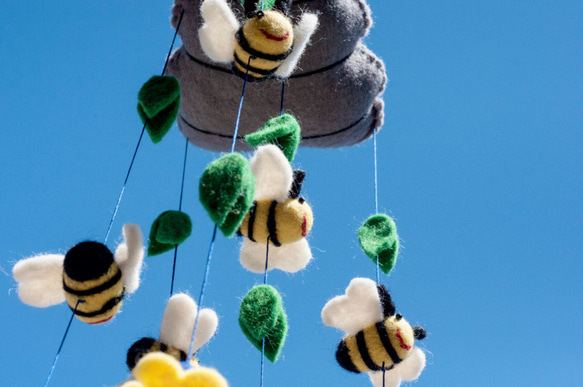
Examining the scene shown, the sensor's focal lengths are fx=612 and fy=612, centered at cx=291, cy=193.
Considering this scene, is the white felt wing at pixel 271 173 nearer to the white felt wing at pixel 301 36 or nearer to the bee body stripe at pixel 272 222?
the bee body stripe at pixel 272 222

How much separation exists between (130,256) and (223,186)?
29 centimetres

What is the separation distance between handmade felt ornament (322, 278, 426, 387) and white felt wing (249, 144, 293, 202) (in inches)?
10.8

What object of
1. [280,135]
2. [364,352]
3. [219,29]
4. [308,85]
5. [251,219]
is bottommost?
[364,352]

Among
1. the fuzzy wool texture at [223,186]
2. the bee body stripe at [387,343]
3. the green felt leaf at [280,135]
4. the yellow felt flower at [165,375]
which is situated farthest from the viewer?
the bee body stripe at [387,343]

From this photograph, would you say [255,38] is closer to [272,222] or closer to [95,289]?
[272,222]

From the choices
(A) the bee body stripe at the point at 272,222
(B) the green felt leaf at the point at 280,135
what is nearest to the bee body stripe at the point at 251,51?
(B) the green felt leaf at the point at 280,135

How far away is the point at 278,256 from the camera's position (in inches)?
45.8

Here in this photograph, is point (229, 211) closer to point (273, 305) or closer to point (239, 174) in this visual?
point (239, 174)

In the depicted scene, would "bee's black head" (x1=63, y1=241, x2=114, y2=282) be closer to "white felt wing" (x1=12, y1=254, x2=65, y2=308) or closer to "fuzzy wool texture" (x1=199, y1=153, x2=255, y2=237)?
"white felt wing" (x1=12, y1=254, x2=65, y2=308)

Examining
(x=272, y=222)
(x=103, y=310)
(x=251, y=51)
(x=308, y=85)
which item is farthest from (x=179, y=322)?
(x=308, y=85)

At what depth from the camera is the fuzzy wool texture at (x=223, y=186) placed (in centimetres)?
77

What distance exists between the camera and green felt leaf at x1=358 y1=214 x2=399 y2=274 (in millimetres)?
1179

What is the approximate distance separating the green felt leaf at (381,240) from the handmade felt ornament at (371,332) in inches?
2.0

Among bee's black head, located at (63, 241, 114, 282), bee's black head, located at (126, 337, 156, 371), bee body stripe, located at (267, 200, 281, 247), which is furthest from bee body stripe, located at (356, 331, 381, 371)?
bee's black head, located at (63, 241, 114, 282)
